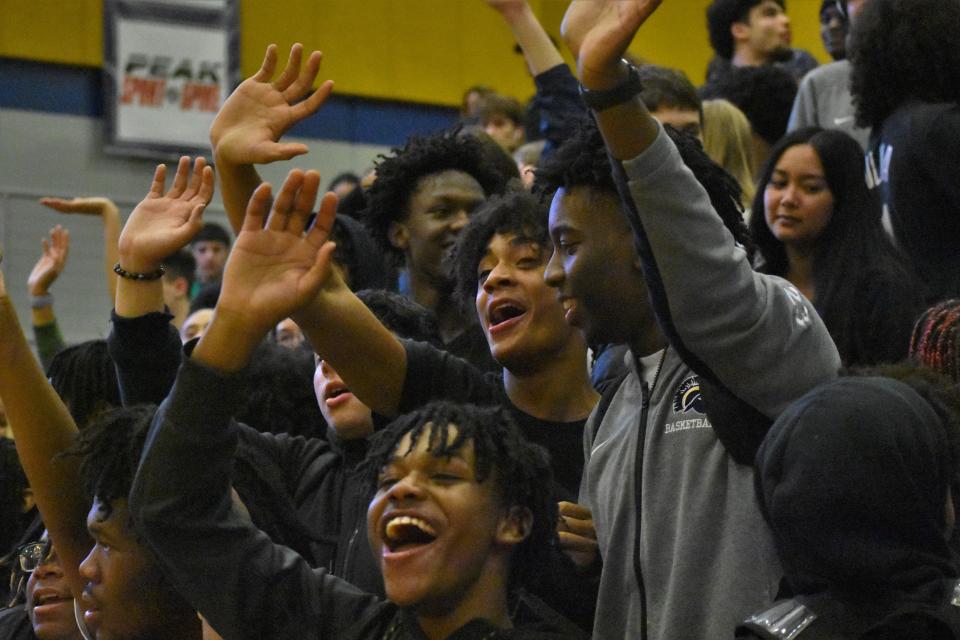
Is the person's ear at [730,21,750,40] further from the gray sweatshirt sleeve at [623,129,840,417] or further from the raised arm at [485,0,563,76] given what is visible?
the gray sweatshirt sleeve at [623,129,840,417]

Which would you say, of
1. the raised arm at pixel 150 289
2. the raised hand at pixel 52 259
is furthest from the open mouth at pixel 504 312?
the raised hand at pixel 52 259

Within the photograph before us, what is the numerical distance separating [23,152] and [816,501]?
768cm

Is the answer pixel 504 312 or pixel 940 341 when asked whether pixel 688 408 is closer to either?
pixel 940 341

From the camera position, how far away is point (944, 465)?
79.6 inches

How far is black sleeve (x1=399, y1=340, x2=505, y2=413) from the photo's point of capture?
2.72 metres

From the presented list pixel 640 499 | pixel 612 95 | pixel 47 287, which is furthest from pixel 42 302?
pixel 612 95

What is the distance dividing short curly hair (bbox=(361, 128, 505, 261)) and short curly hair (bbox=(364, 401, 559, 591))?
5.35ft

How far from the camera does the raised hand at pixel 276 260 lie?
7.29 feet

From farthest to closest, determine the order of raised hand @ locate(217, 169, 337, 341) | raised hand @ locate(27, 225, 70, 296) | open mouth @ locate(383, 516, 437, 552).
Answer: raised hand @ locate(27, 225, 70, 296), open mouth @ locate(383, 516, 437, 552), raised hand @ locate(217, 169, 337, 341)

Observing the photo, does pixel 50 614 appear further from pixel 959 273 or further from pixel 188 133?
pixel 188 133

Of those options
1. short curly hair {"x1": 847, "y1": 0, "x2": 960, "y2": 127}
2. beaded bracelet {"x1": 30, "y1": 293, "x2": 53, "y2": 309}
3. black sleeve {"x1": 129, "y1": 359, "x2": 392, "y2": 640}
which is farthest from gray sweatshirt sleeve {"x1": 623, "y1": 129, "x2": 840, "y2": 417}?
beaded bracelet {"x1": 30, "y1": 293, "x2": 53, "y2": 309}

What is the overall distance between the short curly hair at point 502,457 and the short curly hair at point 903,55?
1.71 metres

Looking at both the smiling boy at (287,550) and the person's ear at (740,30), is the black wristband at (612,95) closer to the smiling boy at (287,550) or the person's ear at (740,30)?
the smiling boy at (287,550)

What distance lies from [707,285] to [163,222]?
4.00ft
